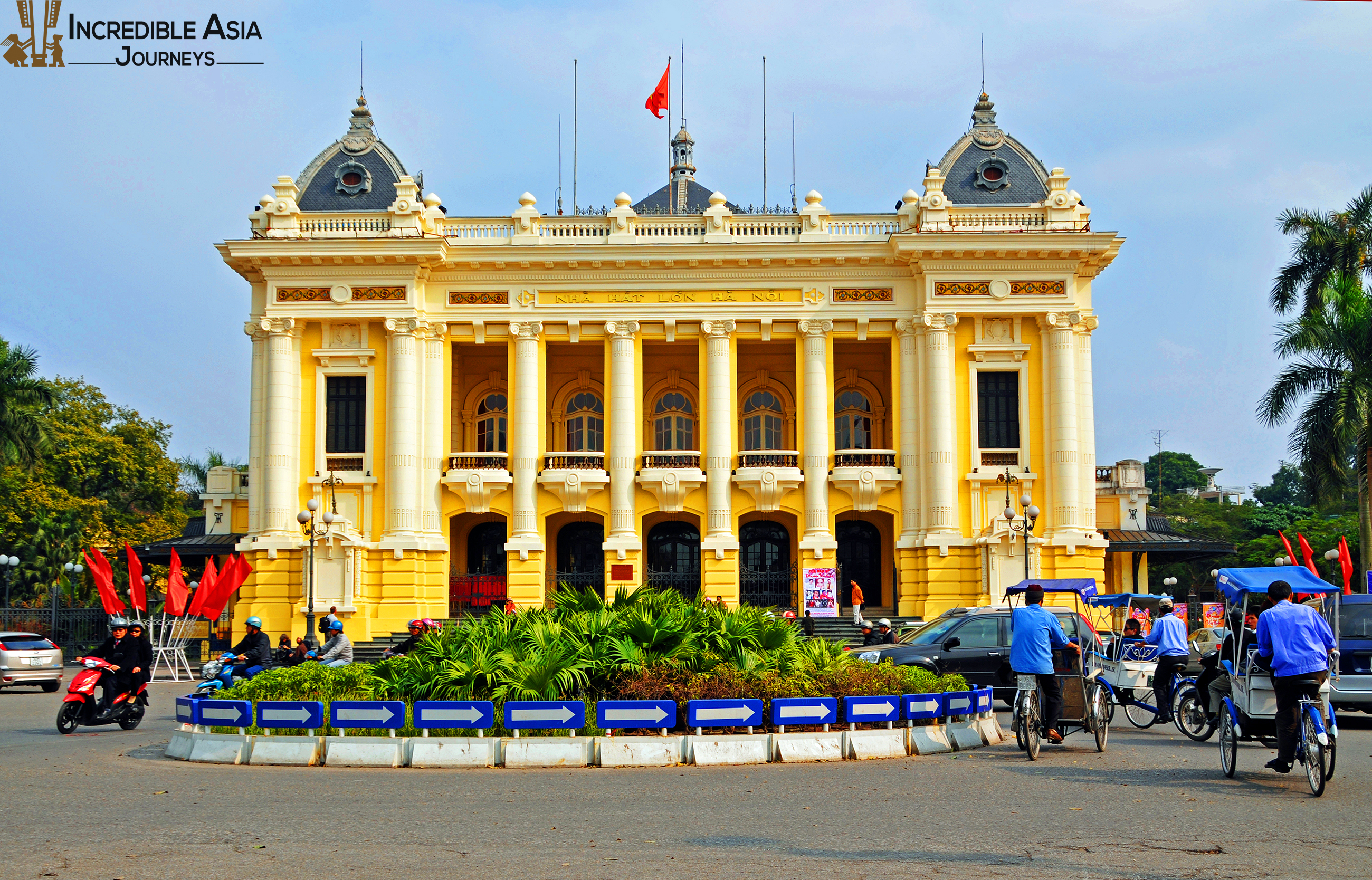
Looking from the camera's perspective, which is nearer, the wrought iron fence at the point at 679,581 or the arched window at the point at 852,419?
the wrought iron fence at the point at 679,581

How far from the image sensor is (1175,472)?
345 feet

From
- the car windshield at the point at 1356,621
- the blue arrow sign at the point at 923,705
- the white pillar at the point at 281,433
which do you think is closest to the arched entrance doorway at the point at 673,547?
the white pillar at the point at 281,433

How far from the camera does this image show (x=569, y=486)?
38.8m

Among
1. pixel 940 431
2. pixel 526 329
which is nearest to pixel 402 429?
pixel 526 329

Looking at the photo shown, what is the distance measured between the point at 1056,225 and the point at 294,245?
22149mm

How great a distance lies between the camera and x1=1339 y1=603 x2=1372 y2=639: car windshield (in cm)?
1844

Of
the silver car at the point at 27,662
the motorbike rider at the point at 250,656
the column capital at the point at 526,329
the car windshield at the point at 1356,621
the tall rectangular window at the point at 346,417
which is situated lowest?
the silver car at the point at 27,662

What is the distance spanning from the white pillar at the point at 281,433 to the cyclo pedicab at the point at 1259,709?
92.0 feet

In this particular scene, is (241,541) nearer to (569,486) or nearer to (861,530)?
(569,486)

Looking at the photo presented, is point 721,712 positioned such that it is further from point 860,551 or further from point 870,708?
point 860,551

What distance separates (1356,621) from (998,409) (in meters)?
20.5

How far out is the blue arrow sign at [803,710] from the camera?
14305 mm

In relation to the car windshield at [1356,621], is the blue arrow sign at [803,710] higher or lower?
A: lower

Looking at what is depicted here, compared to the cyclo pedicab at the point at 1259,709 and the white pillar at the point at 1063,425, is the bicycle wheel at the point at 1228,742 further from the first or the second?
the white pillar at the point at 1063,425
